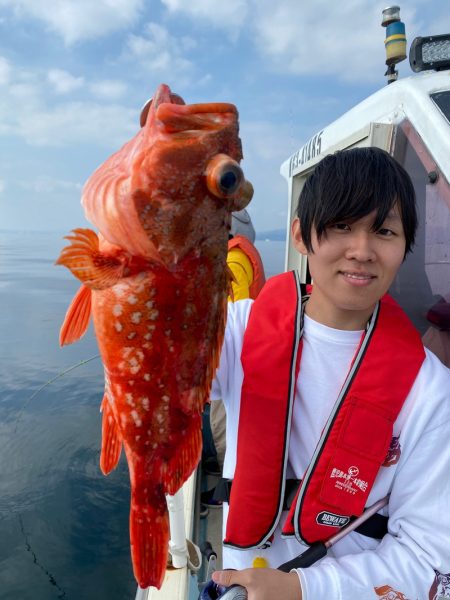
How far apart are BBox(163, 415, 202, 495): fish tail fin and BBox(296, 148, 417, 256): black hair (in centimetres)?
94

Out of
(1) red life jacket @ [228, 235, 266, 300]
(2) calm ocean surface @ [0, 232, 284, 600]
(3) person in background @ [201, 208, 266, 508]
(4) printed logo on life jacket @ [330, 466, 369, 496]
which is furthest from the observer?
(2) calm ocean surface @ [0, 232, 284, 600]

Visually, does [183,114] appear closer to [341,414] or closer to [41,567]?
[341,414]

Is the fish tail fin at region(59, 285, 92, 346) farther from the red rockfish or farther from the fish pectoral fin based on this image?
the fish pectoral fin

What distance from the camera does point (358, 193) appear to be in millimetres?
1689

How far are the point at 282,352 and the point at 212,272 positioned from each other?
689 millimetres

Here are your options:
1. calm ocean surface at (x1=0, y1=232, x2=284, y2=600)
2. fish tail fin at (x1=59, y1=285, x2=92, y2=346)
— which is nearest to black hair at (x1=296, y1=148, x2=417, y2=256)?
fish tail fin at (x1=59, y1=285, x2=92, y2=346)

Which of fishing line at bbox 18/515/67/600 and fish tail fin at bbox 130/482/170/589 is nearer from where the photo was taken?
fish tail fin at bbox 130/482/170/589

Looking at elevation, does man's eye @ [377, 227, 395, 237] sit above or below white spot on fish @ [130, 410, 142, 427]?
above

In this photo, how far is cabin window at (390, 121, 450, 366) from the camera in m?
2.49

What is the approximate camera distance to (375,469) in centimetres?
176

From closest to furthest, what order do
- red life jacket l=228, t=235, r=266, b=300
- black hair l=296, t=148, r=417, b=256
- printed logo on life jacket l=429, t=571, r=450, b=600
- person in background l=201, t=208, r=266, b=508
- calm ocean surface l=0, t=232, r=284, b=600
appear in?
printed logo on life jacket l=429, t=571, r=450, b=600
black hair l=296, t=148, r=417, b=256
person in background l=201, t=208, r=266, b=508
red life jacket l=228, t=235, r=266, b=300
calm ocean surface l=0, t=232, r=284, b=600

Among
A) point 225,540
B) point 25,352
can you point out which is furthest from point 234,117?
point 25,352

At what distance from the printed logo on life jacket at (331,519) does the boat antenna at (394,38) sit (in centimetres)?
314

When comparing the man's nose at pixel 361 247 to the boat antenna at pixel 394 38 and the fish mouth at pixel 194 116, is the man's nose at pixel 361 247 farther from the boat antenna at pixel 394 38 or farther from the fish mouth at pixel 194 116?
the boat antenna at pixel 394 38
